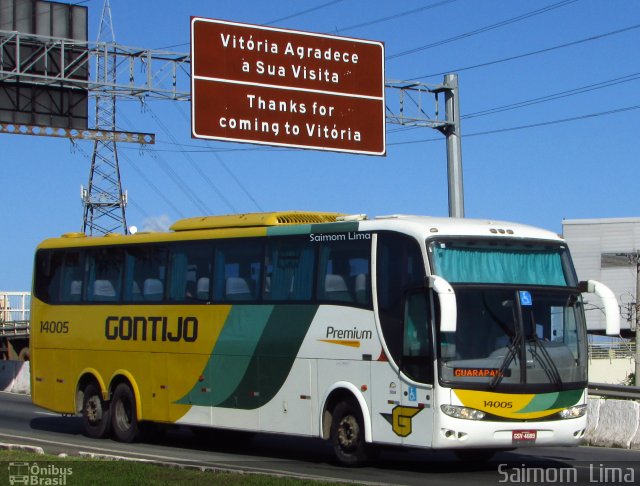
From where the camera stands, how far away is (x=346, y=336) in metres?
16.7

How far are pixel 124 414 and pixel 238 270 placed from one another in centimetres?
414

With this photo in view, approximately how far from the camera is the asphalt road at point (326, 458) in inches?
595

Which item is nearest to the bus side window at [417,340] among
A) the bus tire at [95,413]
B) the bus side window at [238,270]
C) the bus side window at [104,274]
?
the bus side window at [238,270]

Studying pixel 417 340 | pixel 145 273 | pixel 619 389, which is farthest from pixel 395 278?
pixel 619 389

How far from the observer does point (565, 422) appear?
51.2 feet

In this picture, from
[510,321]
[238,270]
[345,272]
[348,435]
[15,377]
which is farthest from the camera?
[15,377]

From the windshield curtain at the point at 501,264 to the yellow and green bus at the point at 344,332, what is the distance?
0.8 inches

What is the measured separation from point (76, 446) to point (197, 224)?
407 cm

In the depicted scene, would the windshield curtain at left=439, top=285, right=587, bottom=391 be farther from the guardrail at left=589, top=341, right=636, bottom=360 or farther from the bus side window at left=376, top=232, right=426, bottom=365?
the guardrail at left=589, top=341, right=636, bottom=360

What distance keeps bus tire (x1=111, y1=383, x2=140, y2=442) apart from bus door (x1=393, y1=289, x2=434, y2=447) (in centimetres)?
668

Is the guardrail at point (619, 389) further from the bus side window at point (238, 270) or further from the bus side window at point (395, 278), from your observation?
the bus side window at point (395, 278)

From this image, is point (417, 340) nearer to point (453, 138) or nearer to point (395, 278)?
point (395, 278)

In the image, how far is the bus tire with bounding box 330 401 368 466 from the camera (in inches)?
642

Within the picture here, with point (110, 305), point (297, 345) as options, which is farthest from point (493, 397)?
point (110, 305)
